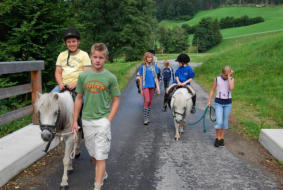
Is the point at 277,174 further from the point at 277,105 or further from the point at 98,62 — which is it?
the point at 277,105

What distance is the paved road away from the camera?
13.4ft

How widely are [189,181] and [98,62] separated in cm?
243

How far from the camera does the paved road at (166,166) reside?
161 inches

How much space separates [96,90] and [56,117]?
25.4 inches

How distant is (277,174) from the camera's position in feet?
14.8

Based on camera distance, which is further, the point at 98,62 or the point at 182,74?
the point at 182,74

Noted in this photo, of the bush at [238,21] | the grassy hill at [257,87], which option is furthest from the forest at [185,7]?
the grassy hill at [257,87]

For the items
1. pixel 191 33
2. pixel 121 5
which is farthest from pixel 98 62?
pixel 191 33

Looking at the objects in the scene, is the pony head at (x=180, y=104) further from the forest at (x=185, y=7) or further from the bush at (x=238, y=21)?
the forest at (x=185, y=7)

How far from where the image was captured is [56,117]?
344 centimetres

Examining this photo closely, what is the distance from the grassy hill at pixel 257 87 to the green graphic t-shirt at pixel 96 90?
15.1 feet

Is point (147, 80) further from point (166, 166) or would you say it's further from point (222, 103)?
point (166, 166)

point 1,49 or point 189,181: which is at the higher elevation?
point 1,49

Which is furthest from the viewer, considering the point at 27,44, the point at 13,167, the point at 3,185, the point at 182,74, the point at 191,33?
the point at 191,33
